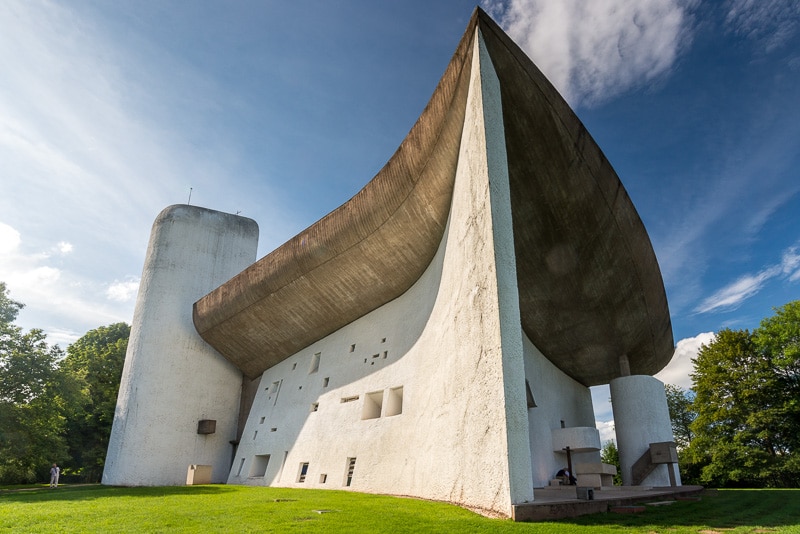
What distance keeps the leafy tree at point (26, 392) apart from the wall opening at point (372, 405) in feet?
35.8

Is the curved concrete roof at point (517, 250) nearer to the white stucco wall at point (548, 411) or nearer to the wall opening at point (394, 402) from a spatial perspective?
the white stucco wall at point (548, 411)

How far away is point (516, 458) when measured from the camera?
237 inches

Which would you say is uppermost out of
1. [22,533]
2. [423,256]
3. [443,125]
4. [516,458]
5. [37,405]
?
[443,125]

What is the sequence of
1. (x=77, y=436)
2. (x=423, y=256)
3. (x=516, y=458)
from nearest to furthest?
(x=516, y=458), (x=423, y=256), (x=77, y=436)

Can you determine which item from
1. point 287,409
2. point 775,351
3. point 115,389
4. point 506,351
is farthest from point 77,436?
point 775,351

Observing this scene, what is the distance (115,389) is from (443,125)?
76.7ft

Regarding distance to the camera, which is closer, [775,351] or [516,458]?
[516,458]

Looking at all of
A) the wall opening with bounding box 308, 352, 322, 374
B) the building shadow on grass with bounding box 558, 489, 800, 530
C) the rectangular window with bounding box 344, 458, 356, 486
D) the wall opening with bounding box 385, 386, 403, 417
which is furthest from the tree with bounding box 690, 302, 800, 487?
the wall opening with bounding box 308, 352, 322, 374

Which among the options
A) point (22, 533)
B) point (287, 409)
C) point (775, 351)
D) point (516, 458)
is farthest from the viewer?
point (775, 351)

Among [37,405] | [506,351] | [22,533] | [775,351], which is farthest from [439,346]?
[775,351]

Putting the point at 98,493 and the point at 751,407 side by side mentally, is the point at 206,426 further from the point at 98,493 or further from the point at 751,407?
the point at 751,407

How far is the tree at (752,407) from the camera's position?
1995 cm

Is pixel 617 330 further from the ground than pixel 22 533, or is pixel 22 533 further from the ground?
pixel 617 330

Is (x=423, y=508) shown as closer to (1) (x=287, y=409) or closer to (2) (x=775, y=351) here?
(1) (x=287, y=409)
